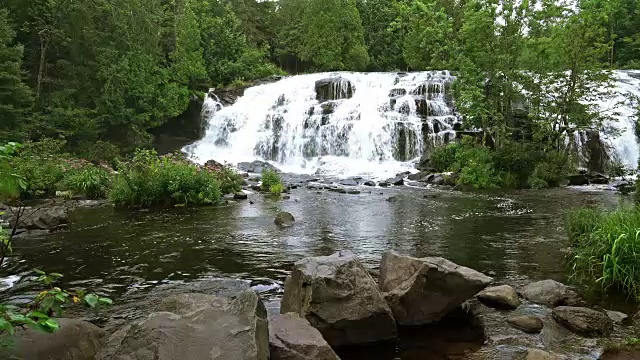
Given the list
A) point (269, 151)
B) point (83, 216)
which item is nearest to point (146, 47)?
point (269, 151)

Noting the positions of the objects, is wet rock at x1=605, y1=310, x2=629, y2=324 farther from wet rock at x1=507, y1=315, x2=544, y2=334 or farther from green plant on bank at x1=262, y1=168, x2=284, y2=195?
green plant on bank at x1=262, y1=168, x2=284, y2=195

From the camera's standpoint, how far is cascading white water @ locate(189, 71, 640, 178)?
25.2 metres

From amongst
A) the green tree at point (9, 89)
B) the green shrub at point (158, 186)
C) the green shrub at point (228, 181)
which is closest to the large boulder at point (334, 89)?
the green shrub at point (228, 181)

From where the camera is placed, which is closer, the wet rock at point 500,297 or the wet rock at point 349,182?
the wet rock at point 500,297

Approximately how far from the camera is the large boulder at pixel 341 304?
524cm

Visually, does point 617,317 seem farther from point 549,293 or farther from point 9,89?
point 9,89

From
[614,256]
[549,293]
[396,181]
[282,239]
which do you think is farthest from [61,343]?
[396,181]

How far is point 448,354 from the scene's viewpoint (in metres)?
5.16

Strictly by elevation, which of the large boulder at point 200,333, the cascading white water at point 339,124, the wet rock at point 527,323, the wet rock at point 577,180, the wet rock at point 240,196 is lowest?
the wet rock at point 527,323

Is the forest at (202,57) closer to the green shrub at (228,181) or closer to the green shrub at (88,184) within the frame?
the green shrub at (88,184)

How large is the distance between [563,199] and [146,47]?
1016 inches

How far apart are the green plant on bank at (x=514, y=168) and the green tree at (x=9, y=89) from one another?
20.0 metres

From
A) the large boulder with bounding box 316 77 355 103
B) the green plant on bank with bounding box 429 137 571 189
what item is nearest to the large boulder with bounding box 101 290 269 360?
the green plant on bank with bounding box 429 137 571 189

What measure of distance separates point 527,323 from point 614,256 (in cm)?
198
